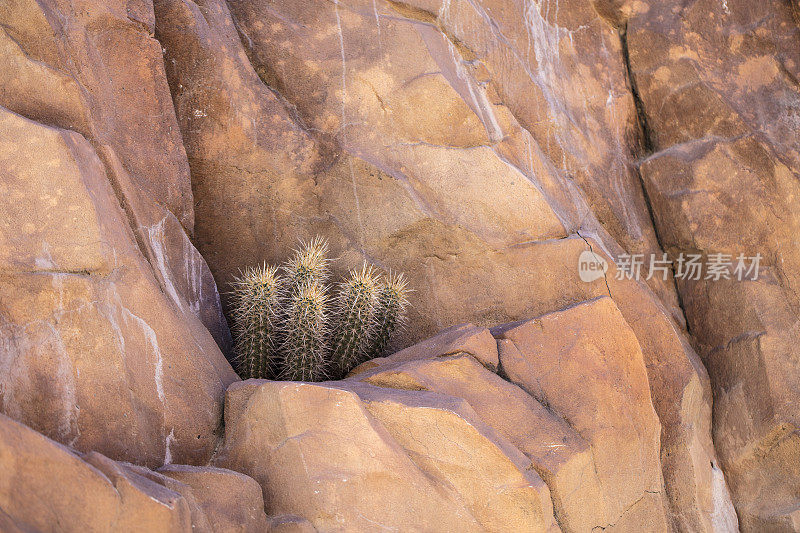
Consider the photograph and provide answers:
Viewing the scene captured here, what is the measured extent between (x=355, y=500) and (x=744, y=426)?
2.71m

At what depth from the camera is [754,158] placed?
488 centimetres

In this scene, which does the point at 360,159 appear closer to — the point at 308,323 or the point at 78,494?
the point at 308,323

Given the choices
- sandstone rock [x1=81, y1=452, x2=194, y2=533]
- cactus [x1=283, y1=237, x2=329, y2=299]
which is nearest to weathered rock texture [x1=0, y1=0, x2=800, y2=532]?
sandstone rock [x1=81, y1=452, x2=194, y2=533]

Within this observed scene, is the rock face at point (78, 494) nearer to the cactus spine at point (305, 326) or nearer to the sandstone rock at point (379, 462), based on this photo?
the sandstone rock at point (379, 462)

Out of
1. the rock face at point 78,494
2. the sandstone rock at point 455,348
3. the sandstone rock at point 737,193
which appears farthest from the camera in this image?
the sandstone rock at point 737,193

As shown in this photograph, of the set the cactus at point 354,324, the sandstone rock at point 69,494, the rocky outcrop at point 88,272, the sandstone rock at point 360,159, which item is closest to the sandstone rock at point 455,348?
the cactus at point 354,324

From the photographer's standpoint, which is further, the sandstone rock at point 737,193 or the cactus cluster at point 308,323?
the sandstone rock at point 737,193

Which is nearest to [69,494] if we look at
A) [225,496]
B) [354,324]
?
[225,496]

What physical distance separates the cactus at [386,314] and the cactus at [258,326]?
51cm

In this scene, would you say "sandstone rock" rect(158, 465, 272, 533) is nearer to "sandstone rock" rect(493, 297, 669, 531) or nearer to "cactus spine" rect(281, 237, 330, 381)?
"cactus spine" rect(281, 237, 330, 381)

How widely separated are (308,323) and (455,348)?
734mm

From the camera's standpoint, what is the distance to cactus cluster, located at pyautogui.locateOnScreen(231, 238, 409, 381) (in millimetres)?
3754

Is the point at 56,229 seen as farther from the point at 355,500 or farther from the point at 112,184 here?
the point at 355,500

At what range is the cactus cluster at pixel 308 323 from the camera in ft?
12.3
